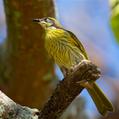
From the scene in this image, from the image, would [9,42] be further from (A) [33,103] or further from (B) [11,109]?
(B) [11,109]

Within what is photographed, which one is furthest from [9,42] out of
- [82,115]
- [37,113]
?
[37,113]

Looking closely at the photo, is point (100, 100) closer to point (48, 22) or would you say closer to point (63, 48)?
point (63, 48)

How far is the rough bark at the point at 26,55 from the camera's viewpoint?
11.4 feet

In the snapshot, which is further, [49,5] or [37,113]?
[49,5]

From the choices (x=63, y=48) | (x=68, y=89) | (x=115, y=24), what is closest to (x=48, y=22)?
(x=63, y=48)

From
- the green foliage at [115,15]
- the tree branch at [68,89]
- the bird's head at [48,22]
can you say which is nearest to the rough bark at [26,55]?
the bird's head at [48,22]

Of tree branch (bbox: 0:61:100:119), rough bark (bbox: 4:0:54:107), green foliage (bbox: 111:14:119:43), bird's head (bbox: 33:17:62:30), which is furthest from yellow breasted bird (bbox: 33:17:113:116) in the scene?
tree branch (bbox: 0:61:100:119)

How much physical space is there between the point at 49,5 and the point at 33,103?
0.84 meters

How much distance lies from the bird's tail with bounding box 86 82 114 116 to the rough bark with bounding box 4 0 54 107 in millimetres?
835

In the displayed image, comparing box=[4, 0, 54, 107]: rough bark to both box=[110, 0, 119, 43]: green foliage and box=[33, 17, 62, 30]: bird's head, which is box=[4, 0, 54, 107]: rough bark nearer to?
box=[33, 17, 62, 30]: bird's head

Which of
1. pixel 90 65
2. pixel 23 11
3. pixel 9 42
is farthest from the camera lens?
pixel 9 42

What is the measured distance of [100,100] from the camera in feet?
8.96

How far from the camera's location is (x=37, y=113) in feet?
8.30

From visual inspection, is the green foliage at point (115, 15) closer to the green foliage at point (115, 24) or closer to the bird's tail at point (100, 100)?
the green foliage at point (115, 24)
